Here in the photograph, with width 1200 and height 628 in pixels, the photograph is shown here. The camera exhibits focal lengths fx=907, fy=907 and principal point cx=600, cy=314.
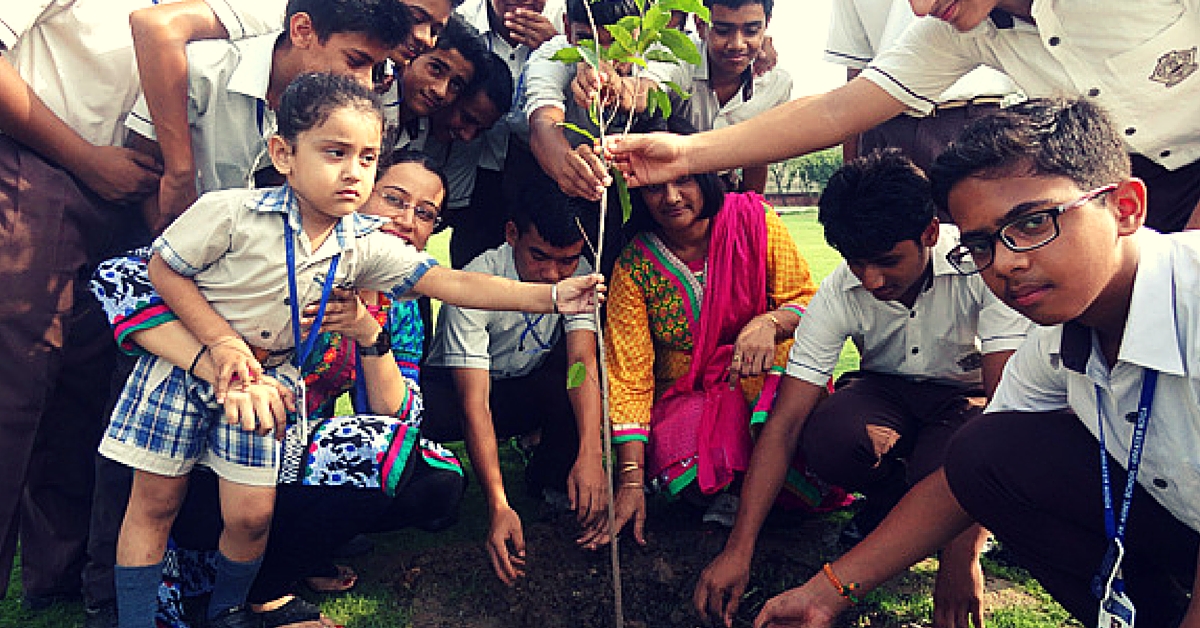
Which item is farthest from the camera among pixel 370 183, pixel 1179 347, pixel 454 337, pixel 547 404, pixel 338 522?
pixel 547 404

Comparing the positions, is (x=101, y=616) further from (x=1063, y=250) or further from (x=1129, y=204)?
(x=1129, y=204)

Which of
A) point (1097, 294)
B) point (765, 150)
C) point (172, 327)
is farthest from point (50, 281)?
point (1097, 294)

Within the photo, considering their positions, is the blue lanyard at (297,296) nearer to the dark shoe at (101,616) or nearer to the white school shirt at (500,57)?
the dark shoe at (101,616)

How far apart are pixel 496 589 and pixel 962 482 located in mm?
1481

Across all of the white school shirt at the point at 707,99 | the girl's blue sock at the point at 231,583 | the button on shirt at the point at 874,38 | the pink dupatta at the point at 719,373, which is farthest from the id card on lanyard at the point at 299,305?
the button on shirt at the point at 874,38

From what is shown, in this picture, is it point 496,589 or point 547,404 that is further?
point 547,404

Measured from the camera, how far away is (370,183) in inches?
99.7

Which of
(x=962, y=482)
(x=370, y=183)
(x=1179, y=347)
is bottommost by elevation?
(x=962, y=482)

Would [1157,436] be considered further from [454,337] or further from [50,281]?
[50,281]

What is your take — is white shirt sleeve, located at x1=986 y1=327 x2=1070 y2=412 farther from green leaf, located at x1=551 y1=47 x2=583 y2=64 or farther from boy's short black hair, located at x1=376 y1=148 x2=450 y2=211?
boy's short black hair, located at x1=376 y1=148 x2=450 y2=211

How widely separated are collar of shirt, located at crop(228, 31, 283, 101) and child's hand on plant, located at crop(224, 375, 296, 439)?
111cm

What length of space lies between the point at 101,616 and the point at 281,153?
1.50m

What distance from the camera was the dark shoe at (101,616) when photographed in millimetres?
2688

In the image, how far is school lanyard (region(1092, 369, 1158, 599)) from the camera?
1.90 meters
